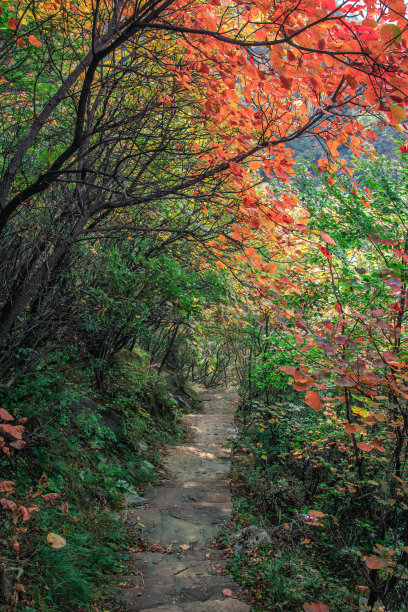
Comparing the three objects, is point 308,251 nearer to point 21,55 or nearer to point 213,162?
point 213,162

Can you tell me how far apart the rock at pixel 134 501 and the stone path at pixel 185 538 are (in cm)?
10

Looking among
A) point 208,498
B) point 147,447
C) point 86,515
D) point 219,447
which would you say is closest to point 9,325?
point 86,515

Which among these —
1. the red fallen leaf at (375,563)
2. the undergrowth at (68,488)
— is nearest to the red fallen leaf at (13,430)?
the undergrowth at (68,488)

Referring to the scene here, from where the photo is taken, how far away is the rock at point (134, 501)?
4.77 meters

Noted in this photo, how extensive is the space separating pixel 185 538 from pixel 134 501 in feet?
3.10

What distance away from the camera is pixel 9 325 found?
3.27m

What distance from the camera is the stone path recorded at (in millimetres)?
2926

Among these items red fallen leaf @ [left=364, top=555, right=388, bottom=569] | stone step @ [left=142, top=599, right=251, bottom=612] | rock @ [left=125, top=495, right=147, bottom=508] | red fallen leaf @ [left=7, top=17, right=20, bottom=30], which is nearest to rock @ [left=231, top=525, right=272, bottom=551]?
stone step @ [left=142, top=599, right=251, bottom=612]

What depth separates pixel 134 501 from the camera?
483 centimetres

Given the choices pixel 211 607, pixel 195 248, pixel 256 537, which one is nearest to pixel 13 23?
pixel 195 248

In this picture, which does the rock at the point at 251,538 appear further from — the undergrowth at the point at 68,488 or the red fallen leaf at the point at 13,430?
the red fallen leaf at the point at 13,430

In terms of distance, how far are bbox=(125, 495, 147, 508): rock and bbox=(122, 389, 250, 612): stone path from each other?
10 cm

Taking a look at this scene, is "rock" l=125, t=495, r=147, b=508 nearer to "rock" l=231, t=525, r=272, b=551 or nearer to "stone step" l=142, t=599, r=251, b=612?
"rock" l=231, t=525, r=272, b=551

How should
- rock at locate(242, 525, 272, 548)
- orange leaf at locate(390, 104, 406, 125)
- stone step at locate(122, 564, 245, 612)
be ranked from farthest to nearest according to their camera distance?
rock at locate(242, 525, 272, 548), stone step at locate(122, 564, 245, 612), orange leaf at locate(390, 104, 406, 125)
